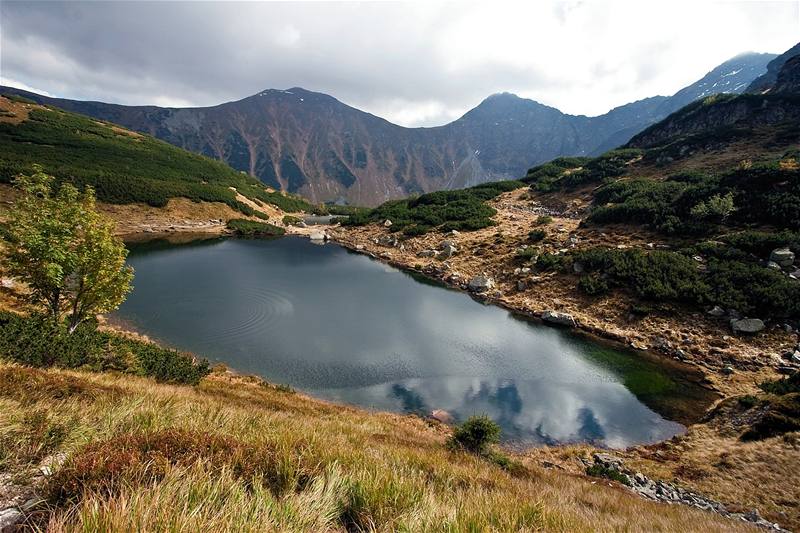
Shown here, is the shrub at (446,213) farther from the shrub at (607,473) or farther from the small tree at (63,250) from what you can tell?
the small tree at (63,250)

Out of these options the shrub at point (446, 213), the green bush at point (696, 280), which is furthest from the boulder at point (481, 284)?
the shrub at point (446, 213)

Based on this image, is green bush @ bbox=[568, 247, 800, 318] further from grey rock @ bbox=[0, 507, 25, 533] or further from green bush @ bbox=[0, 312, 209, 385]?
grey rock @ bbox=[0, 507, 25, 533]

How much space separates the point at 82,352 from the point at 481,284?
31666mm

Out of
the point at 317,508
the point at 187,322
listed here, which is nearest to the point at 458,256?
the point at 187,322

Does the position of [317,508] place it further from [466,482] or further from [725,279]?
[725,279]

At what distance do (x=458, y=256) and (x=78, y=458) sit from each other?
43202 millimetres

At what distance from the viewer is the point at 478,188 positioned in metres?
76.0

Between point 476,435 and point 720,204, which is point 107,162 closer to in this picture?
point 476,435

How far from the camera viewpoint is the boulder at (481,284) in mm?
36750

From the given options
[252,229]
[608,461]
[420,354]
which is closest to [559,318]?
[420,354]

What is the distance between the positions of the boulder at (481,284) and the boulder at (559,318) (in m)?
7.81

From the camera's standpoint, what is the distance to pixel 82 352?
40.6 feet

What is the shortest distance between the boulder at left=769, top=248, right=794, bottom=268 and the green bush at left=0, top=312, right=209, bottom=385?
130 ft

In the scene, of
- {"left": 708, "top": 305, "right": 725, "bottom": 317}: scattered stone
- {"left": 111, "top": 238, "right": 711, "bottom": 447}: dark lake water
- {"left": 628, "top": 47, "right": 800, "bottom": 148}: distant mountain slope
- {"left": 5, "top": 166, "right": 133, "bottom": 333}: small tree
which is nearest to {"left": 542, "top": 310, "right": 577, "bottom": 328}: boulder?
{"left": 111, "top": 238, "right": 711, "bottom": 447}: dark lake water
